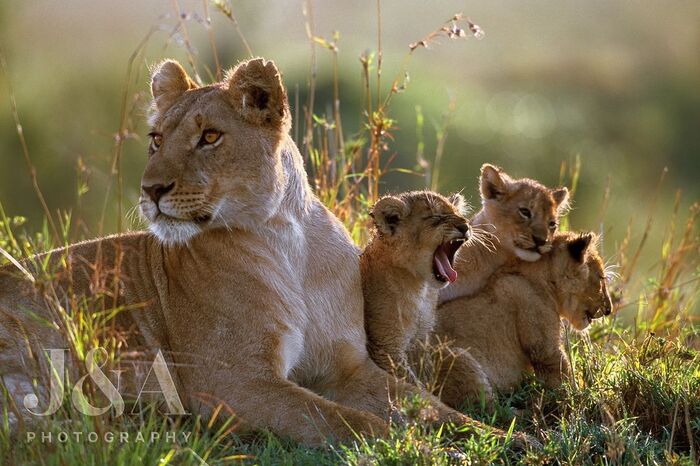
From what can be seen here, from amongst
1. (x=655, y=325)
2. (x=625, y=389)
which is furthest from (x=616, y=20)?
(x=625, y=389)

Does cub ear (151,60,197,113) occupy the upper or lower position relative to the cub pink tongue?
upper

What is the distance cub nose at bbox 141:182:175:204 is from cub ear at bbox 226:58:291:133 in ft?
1.60

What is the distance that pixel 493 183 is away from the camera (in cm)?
615

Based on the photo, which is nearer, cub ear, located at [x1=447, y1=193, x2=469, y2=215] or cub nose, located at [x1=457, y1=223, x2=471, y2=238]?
cub nose, located at [x1=457, y1=223, x2=471, y2=238]

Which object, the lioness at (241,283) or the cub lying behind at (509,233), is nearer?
the lioness at (241,283)

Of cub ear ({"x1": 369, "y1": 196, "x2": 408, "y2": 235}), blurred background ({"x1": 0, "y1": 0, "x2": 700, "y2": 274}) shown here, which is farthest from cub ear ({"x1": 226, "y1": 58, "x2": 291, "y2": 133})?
blurred background ({"x1": 0, "y1": 0, "x2": 700, "y2": 274})

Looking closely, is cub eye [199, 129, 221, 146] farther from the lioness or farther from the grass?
the grass

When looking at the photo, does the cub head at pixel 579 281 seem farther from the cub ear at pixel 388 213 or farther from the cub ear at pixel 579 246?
the cub ear at pixel 388 213

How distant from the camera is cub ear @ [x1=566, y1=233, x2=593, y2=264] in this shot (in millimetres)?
5695

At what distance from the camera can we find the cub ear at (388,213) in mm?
5309

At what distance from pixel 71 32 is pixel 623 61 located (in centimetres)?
1020

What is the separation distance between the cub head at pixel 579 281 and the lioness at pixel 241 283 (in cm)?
111

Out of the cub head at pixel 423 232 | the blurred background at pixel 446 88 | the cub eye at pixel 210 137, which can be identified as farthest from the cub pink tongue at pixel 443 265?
the blurred background at pixel 446 88

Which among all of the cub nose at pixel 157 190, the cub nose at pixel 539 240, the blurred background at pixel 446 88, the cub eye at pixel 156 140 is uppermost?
the cub eye at pixel 156 140
